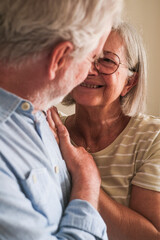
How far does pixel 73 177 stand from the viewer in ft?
3.48

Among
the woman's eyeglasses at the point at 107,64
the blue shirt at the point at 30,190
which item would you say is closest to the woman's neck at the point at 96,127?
the woman's eyeglasses at the point at 107,64

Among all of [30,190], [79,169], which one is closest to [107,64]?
[79,169]

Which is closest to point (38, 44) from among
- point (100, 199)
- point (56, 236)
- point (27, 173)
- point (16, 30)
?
point (16, 30)

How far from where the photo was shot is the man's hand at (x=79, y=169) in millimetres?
956

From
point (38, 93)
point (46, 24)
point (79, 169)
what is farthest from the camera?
point (79, 169)

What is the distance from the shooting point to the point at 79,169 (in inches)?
→ 42.3

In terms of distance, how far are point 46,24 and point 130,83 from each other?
896 millimetres

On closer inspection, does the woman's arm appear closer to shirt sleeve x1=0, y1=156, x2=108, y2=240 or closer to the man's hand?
the man's hand

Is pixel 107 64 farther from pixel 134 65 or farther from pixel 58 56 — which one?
pixel 58 56

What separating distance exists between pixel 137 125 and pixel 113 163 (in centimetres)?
22

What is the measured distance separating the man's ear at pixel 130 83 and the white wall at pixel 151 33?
1.64 metres

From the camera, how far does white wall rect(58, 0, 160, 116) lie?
3002 millimetres

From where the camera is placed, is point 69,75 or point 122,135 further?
point 122,135

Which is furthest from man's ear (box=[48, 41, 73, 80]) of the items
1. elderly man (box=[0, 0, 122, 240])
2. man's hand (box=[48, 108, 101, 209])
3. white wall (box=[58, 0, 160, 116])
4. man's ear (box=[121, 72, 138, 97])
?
white wall (box=[58, 0, 160, 116])
